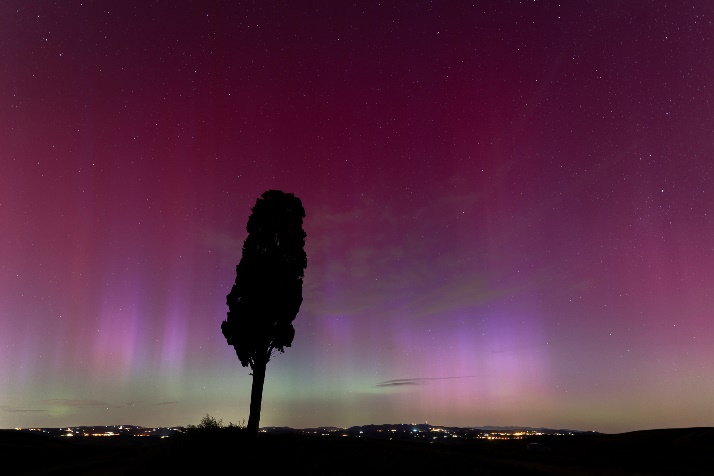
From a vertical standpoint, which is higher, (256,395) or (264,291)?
(264,291)

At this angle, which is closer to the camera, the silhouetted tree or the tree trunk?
the tree trunk

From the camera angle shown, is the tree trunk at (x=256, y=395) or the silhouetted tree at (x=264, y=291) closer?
the tree trunk at (x=256, y=395)

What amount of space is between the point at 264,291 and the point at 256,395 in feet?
23.9

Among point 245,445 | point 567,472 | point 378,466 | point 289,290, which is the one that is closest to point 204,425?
point 245,445

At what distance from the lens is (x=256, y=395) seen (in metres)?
32.6

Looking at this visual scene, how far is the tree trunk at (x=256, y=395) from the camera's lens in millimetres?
31562

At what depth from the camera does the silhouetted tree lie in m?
33.0

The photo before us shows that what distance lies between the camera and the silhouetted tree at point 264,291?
108ft

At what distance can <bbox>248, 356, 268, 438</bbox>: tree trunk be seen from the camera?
104 ft

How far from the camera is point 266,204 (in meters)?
35.6

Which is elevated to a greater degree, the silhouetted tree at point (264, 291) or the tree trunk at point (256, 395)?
the silhouetted tree at point (264, 291)

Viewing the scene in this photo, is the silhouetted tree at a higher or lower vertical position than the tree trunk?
higher

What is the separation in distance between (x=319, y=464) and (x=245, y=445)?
18.4 ft

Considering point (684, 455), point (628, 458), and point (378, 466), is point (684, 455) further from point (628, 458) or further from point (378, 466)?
point (378, 466)
